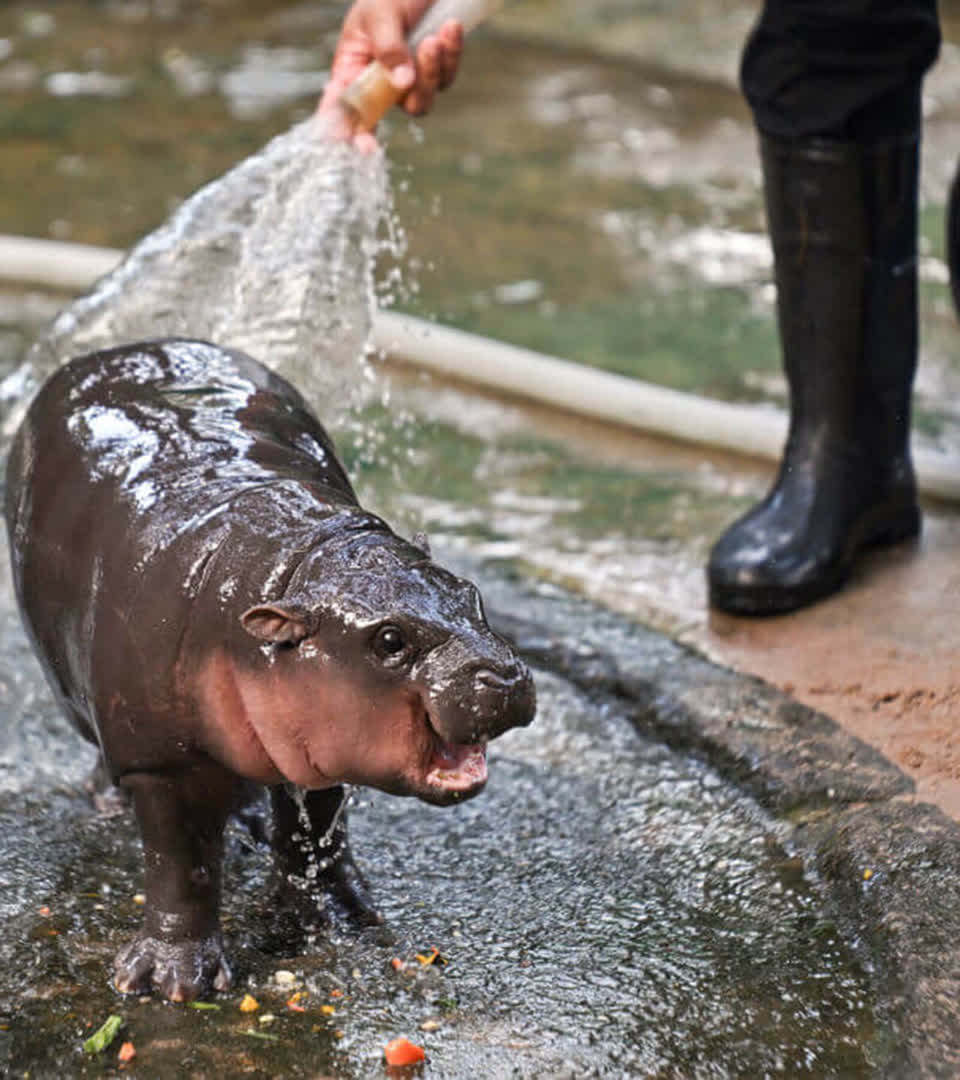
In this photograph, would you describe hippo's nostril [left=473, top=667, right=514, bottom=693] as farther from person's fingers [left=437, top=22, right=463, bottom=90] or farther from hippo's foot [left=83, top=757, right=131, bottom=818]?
person's fingers [left=437, top=22, right=463, bottom=90]

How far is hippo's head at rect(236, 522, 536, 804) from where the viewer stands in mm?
2125

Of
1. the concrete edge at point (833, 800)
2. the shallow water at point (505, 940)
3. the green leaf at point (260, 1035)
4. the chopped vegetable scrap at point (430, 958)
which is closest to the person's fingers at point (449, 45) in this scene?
the concrete edge at point (833, 800)

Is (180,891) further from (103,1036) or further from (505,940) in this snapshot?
(505,940)

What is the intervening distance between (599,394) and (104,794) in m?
2.11

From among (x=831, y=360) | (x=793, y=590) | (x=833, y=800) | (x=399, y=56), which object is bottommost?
(x=793, y=590)

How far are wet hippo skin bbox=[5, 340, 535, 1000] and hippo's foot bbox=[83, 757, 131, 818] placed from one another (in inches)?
13.3

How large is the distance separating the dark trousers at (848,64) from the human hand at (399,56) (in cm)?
82

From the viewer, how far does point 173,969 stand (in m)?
2.47

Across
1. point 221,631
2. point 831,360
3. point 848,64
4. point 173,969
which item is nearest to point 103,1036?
point 173,969

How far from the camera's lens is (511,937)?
266 centimetres

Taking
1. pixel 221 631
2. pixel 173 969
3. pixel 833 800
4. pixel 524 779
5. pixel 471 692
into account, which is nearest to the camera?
pixel 471 692

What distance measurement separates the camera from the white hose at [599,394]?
4.52 meters

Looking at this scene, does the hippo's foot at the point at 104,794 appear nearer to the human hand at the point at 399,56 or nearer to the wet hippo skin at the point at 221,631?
the wet hippo skin at the point at 221,631

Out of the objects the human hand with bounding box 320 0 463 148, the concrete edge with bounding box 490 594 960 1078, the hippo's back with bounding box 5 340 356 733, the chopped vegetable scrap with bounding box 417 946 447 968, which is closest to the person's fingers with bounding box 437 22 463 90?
the human hand with bounding box 320 0 463 148
